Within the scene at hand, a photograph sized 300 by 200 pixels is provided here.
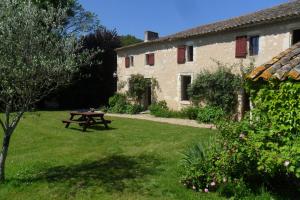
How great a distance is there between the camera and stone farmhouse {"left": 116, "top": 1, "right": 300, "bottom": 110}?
14562 mm

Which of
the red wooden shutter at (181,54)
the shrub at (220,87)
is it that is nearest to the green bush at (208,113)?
the shrub at (220,87)

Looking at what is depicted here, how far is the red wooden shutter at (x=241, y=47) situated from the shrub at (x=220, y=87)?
3.41ft

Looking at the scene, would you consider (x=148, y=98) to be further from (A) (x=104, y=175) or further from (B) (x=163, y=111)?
(A) (x=104, y=175)

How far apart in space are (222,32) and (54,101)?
1800cm

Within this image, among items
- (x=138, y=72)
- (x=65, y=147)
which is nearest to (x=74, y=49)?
(x=65, y=147)

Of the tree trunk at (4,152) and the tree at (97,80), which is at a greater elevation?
the tree at (97,80)

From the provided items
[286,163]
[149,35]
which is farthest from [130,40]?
[286,163]

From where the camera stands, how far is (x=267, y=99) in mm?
5492

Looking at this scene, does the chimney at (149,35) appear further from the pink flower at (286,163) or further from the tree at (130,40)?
the tree at (130,40)

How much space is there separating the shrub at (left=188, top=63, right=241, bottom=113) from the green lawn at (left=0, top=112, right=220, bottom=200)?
3.63m

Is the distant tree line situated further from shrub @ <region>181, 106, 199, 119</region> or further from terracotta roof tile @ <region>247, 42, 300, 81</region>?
terracotta roof tile @ <region>247, 42, 300, 81</region>

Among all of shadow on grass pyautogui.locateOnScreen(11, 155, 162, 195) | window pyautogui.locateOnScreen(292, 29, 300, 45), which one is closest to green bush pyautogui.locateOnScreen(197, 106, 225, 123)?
window pyautogui.locateOnScreen(292, 29, 300, 45)

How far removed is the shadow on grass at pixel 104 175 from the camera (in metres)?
6.66

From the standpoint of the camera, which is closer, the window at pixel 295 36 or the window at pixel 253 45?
the window at pixel 295 36
